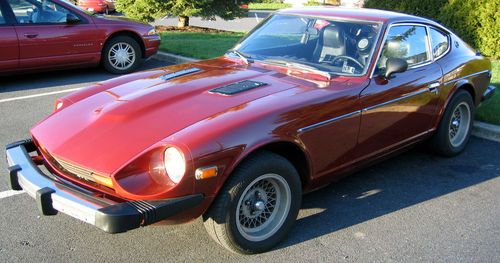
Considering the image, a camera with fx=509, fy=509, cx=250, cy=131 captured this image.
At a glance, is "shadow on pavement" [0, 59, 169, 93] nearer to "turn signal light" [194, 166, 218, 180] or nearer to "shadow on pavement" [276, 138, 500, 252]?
"shadow on pavement" [276, 138, 500, 252]

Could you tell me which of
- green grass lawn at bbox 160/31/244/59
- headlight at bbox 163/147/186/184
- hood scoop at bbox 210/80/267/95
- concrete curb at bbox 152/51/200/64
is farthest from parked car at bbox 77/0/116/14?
headlight at bbox 163/147/186/184

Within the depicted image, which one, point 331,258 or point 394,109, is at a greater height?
point 394,109

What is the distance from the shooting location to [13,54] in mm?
7605

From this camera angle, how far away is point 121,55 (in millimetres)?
8766

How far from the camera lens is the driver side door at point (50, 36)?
7.70 m

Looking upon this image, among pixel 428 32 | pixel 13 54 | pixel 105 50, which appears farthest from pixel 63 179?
pixel 105 50

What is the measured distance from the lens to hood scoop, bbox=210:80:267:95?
372cm

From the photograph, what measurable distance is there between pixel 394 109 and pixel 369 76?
14.3 inches

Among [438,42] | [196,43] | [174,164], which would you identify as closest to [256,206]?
[174,164]

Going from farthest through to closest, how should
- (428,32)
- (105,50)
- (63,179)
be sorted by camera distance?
(105,50) → (428,32) → (63,179)

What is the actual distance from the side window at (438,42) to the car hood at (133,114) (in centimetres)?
184

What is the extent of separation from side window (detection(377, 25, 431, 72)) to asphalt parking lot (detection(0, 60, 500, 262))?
1073mm

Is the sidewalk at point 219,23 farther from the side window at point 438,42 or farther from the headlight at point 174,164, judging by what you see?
the headlight at point 174,164

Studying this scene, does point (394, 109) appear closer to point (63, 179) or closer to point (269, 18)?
point (269, 18)
